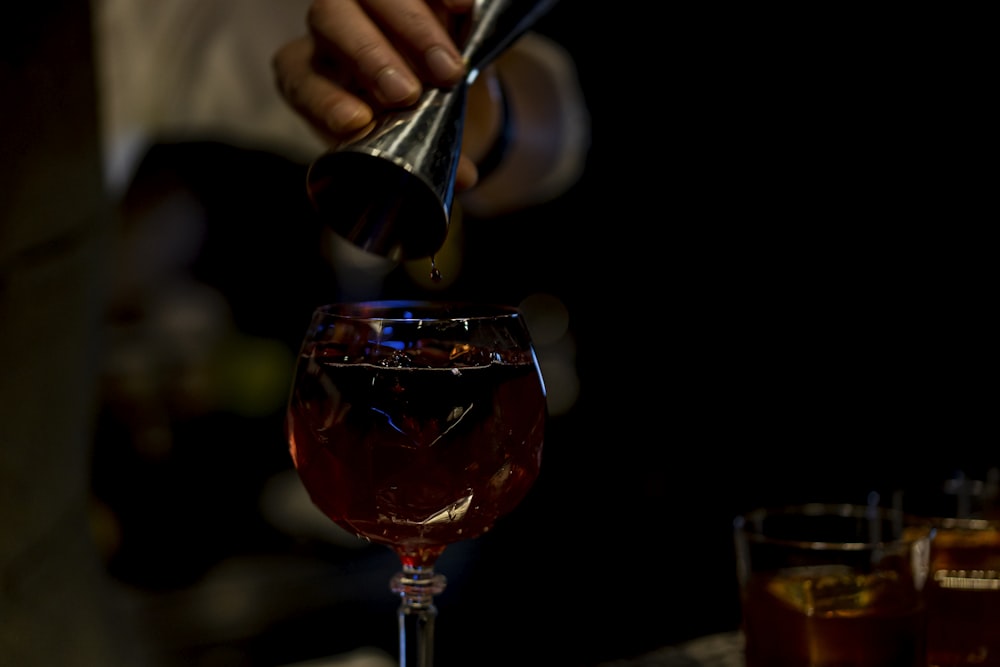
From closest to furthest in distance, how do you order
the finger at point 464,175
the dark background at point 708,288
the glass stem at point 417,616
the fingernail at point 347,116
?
the glass stem at point 417,616
the fingernail at point 347,116
the finger at point 464,175
the dark background at point 708,288

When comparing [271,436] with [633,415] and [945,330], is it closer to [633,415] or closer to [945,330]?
[633,415]

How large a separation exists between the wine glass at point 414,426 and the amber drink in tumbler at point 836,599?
234mm

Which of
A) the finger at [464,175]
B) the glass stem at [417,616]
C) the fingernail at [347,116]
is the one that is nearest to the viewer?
the glass stem at [417,616]

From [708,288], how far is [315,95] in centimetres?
348

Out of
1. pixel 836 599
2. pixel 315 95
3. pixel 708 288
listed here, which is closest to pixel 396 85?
pixel 315 95

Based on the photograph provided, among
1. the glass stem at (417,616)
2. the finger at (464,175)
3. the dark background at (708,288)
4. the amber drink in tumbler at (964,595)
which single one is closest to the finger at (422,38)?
the finger at (464,175)

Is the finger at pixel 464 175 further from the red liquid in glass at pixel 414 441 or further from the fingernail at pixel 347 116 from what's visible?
the red liquid in glass at pixel 414 441

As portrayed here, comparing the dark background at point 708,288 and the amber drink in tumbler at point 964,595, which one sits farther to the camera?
the dark background at point 708,288

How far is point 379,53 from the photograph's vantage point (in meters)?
0.80

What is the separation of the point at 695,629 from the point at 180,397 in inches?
69.3

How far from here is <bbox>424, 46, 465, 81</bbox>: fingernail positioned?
0.78 m

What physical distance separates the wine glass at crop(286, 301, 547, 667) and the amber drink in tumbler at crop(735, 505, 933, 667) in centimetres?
23

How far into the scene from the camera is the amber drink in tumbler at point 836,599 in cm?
79

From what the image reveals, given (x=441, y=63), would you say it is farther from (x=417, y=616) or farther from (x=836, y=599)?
(x=836, y=599)
